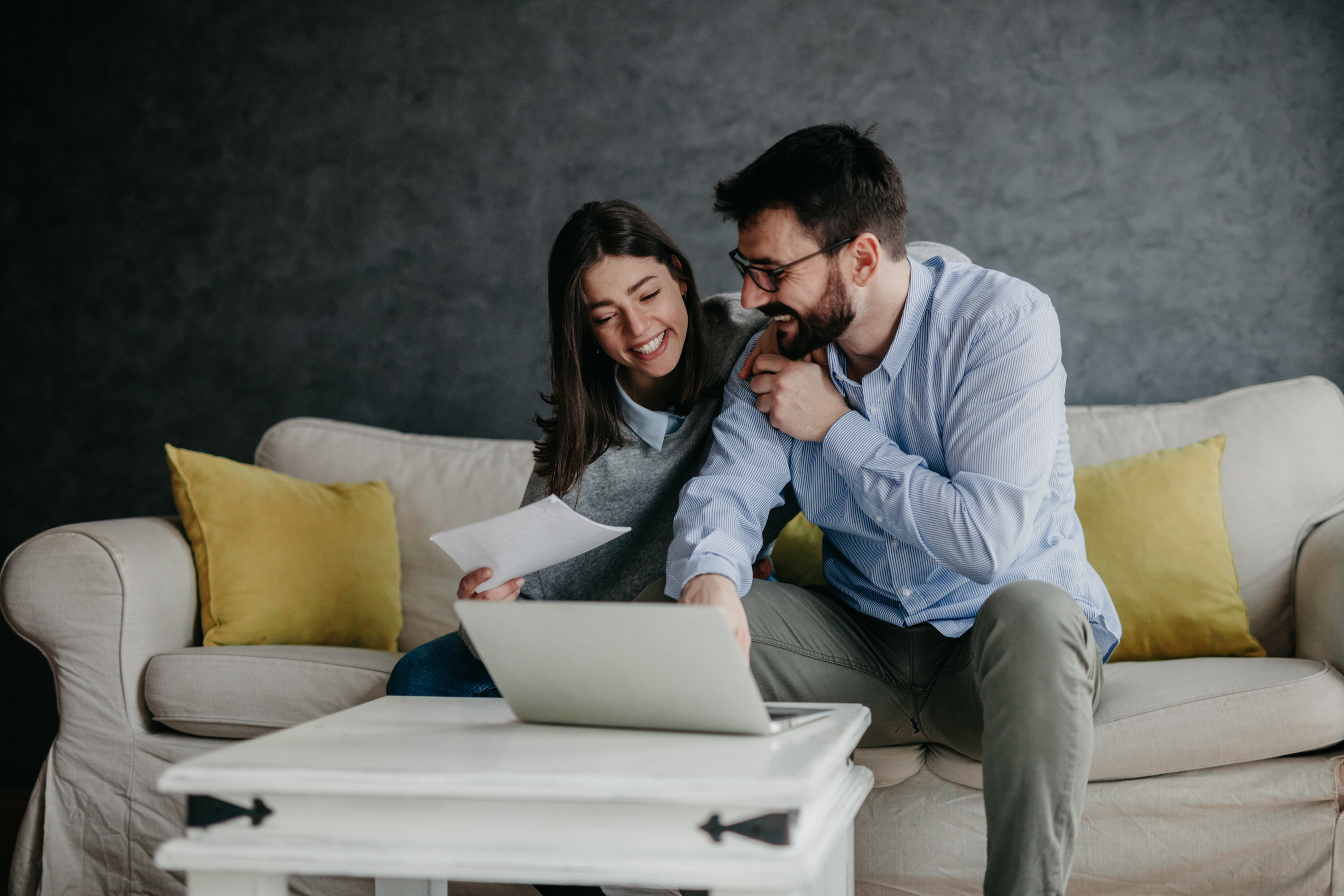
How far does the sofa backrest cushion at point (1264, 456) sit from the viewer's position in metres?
1.90

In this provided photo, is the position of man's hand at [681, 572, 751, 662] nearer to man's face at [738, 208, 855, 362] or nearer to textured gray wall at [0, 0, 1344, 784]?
man's face at [738, 208, 855, 362]

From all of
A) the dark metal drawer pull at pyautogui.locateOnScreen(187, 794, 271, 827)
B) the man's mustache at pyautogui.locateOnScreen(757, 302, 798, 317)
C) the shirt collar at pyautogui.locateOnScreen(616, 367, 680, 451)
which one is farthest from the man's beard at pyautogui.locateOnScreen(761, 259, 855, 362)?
the dark metal drawer pull at pyautogui.locateOnScreen(187, 794, 271, 827)

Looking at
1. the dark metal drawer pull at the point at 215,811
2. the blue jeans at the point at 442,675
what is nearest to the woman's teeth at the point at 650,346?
the blue jeans at the point at 442,675

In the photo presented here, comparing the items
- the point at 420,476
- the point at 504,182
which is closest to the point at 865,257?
the point at 420,476

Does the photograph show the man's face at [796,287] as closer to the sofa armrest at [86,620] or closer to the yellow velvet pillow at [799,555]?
the yellow velvet pillow at [799,555]

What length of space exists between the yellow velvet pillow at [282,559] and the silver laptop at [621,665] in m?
1.14

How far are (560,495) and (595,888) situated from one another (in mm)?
581

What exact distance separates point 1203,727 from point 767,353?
825 millimetres

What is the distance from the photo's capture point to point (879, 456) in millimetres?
1336

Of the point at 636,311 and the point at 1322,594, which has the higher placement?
the point at 636,311

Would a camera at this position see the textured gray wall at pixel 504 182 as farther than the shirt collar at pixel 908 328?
Yes

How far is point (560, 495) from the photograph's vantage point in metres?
1.58

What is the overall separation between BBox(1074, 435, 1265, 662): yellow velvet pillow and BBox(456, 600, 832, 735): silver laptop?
1085 mm

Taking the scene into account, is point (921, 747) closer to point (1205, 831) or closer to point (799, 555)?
point (1205, 831)
